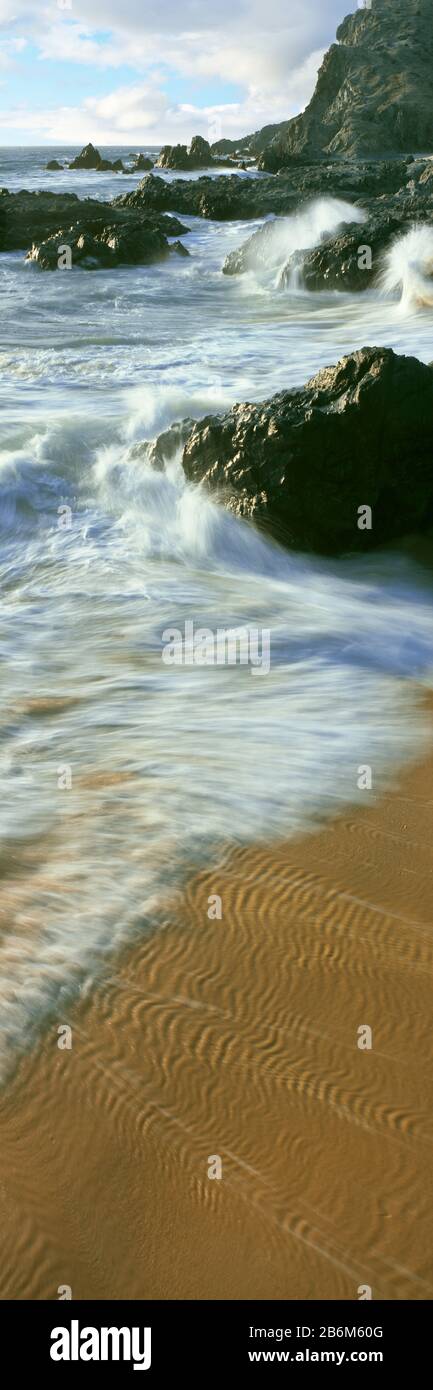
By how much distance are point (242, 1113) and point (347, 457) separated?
5.08 meters

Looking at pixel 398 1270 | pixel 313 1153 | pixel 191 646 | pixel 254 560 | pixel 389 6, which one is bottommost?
pixel 398 1270

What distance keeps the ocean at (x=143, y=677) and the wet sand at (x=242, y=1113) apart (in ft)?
0.72

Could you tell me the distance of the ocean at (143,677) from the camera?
10.4 feet

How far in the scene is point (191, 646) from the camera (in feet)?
16.7

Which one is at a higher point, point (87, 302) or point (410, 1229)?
point (87, 302)

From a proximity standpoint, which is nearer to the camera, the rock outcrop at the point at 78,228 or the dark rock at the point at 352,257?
the dark rock at the point at 352,257

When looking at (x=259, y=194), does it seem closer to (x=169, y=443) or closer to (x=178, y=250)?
(x=178, y=250)

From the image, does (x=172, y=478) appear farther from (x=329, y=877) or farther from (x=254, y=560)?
(x=329, y=877)

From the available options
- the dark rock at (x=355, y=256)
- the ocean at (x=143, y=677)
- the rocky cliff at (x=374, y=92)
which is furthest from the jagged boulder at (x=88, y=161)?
the ocean at (x=143, y=677)

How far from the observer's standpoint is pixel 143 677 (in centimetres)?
484

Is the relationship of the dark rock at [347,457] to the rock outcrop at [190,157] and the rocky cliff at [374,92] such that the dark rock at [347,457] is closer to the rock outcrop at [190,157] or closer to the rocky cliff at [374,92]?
the rocky cliff at [374,92]

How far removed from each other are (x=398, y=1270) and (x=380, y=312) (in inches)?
539

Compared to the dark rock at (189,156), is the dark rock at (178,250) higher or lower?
lower
